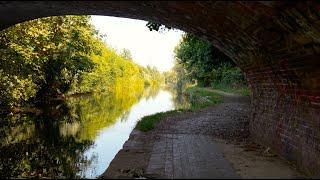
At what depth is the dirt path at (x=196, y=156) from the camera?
28.4 ft

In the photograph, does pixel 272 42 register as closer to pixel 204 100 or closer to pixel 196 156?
pixel 196 156

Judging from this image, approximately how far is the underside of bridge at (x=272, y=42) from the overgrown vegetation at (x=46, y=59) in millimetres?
10454

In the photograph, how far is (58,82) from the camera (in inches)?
1694

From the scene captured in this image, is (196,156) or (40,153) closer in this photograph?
(196,156)

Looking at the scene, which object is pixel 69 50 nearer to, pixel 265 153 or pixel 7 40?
pixel 7 40

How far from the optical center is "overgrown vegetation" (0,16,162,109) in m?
21.9

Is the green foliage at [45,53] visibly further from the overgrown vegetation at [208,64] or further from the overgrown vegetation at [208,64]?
the overgrown vegetation at [208,64]

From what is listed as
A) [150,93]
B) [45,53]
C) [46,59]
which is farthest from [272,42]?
[150,93]

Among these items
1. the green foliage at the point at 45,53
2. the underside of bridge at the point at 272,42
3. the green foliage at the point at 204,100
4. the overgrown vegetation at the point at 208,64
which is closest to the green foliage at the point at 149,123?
the overgrown vegetation at the point at 208,64

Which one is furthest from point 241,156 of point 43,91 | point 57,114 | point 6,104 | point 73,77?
point 73,77

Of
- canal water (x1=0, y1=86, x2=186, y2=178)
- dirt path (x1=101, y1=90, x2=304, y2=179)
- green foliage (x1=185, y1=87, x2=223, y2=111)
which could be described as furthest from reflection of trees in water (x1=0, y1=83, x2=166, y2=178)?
green foliage (x1=185, y1=87, x2=223, y2=111)

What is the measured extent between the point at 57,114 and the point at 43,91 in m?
12.0

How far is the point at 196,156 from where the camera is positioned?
34.7 ft

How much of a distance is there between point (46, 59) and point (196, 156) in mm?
23143
